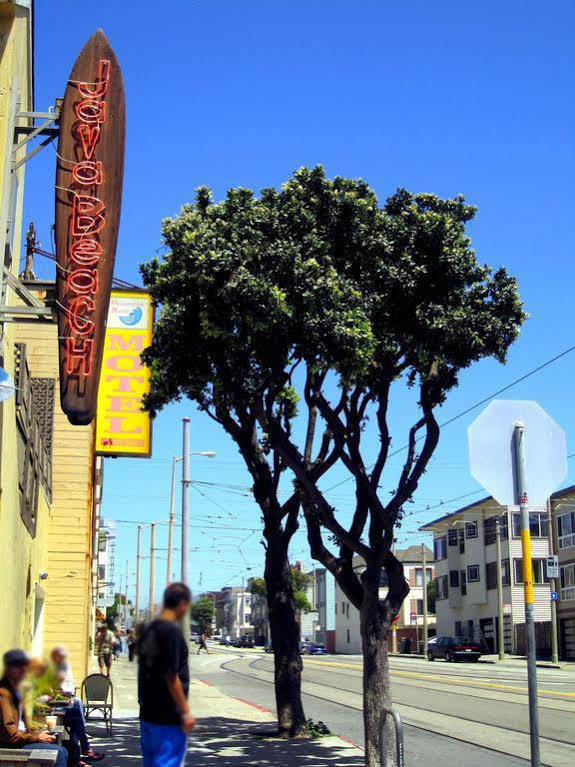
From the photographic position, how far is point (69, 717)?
10617 millimetres

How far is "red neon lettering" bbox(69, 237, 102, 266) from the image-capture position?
9.68 meters

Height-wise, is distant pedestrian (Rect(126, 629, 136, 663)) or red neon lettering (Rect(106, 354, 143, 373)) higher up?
red neon lettering (Rect(106, 354, 143, 373))

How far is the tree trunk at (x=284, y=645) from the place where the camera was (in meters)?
15.4

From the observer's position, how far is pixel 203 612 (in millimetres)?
3551

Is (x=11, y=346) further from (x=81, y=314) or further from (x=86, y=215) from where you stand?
(x=86, y=215)

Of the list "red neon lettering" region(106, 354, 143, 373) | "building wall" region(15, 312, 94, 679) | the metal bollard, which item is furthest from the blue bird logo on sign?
the metal bollard

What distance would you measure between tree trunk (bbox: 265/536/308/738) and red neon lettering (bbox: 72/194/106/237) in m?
7.55

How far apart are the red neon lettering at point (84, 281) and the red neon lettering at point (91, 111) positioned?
159cm

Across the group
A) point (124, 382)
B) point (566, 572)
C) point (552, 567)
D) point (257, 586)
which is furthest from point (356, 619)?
point (124, 382)

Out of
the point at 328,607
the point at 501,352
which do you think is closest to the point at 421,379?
the point at 501,352

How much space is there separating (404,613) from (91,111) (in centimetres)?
8560

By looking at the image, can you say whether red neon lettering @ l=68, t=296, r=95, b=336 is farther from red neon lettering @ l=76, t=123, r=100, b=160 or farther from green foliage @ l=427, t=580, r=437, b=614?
green foliage @ l=427, t=580, r=437, b=614

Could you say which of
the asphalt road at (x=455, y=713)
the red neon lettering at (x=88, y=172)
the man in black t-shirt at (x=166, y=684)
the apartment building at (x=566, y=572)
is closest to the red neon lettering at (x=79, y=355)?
the red neon lettering at (x=88, y=172)

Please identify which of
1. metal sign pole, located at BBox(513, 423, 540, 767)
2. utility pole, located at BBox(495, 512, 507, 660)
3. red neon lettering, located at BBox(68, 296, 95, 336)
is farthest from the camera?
utility pole, located at BBox(495, 512, 507, 660)
